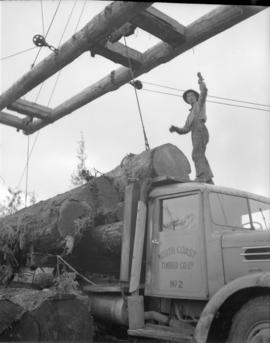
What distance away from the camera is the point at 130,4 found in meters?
4.96

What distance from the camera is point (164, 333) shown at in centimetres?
511

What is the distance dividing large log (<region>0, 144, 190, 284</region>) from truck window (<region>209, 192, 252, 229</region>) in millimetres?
1061

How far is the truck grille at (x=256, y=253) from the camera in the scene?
459cm

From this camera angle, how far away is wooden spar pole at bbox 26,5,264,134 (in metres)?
5.24

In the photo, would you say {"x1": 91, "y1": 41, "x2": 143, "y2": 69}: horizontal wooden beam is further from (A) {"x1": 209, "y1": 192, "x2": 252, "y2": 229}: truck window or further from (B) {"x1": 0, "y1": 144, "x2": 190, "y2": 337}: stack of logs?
(A) {"x1": 209, "y1": 192, "x2": 252, "y2": 229}: truck window

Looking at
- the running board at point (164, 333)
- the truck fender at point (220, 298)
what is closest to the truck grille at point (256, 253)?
the truck fender at point (220, 298)

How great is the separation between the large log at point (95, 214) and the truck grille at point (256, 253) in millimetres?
1982

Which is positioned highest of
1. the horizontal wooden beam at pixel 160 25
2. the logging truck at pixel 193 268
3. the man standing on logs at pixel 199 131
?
the horizontal wooden beam at pixel 160 25

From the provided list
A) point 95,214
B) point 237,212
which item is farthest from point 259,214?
point 95,214

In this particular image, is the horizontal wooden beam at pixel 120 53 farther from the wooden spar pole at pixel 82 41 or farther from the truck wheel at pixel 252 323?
the truck wheel at pixel 252 323

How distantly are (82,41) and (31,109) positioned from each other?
3.40 meters

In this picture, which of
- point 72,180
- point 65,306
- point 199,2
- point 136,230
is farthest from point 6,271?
point 72,180

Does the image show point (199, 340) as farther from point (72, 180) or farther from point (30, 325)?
point (72, 180)

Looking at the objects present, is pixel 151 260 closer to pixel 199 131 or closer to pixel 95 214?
pixel 95 214
